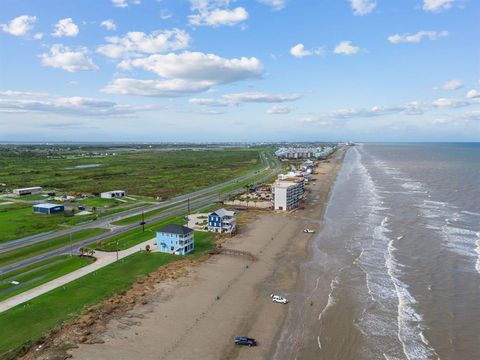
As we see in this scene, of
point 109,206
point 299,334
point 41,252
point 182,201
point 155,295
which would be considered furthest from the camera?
point 182,201

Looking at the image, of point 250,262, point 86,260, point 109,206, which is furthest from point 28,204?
point 250,262

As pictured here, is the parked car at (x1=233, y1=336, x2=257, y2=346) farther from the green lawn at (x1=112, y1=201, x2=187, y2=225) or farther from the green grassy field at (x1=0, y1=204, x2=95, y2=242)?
the green grassy field at (x1=0, y1=204, x2=95, y2=242)

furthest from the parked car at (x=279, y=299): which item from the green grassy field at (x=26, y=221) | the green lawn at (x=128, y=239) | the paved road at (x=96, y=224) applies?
the green grassy field at (x=26, y=221)

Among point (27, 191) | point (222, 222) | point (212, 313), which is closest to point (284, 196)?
point (222, 222)

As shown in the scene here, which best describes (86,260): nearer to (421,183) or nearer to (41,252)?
(41,252)

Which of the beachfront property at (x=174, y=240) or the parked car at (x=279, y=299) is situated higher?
the beachfront property at (x=174, y=240)

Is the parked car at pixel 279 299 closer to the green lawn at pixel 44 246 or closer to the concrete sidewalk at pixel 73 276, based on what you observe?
the concrete sidewalk at pixel 73 276
